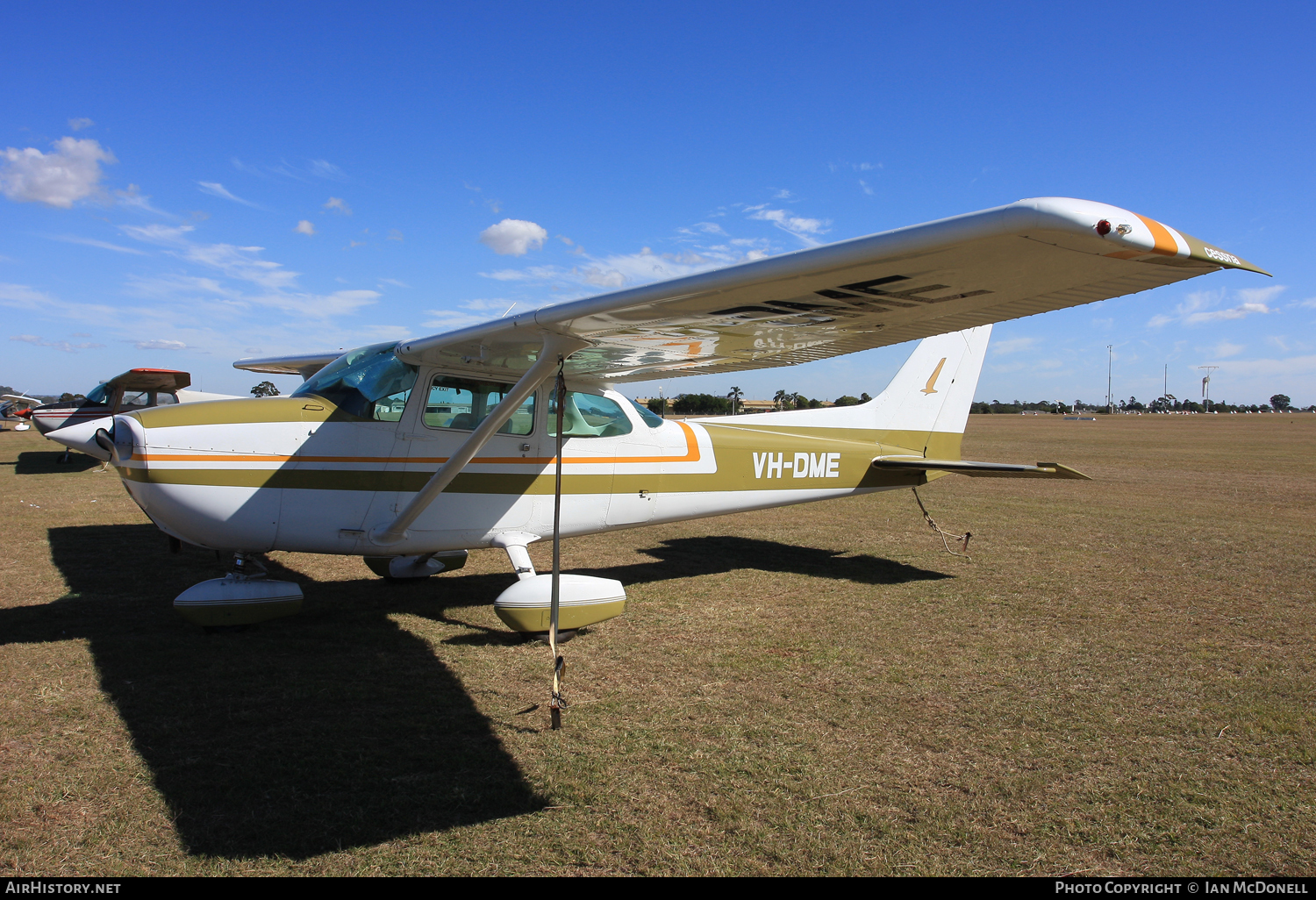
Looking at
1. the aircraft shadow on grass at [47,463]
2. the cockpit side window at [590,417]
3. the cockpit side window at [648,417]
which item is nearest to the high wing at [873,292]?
the cockpit side window at [590,417]

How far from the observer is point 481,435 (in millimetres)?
4574

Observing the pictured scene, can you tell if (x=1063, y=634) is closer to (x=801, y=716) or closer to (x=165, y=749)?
(x=801, y=716)

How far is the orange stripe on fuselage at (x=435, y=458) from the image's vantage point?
445 centimetres

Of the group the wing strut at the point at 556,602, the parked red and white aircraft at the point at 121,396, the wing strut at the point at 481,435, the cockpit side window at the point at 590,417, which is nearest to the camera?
the wing strut at the point at 556,602

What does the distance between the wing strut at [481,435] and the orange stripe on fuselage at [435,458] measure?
0.32 metres

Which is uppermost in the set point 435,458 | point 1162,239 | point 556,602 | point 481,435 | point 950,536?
point 1162,239

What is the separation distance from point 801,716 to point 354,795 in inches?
86.4

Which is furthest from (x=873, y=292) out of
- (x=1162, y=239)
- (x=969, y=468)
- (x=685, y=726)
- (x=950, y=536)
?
(x=950, y=536)

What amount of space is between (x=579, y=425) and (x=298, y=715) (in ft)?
9.84

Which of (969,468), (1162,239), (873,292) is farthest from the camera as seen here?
(969,468)

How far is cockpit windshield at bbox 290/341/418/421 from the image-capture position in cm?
502

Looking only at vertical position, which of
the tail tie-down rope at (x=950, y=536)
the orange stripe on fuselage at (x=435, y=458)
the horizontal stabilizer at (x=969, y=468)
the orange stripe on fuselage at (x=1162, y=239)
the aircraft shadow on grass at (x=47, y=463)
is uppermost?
the orange stripe on fuselage at (x=1162, y=239)

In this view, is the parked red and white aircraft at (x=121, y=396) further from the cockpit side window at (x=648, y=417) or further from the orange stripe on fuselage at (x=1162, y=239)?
the orange stripe on fuselage at (x=1162, y=239)

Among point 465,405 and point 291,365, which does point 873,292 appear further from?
point 291,365
